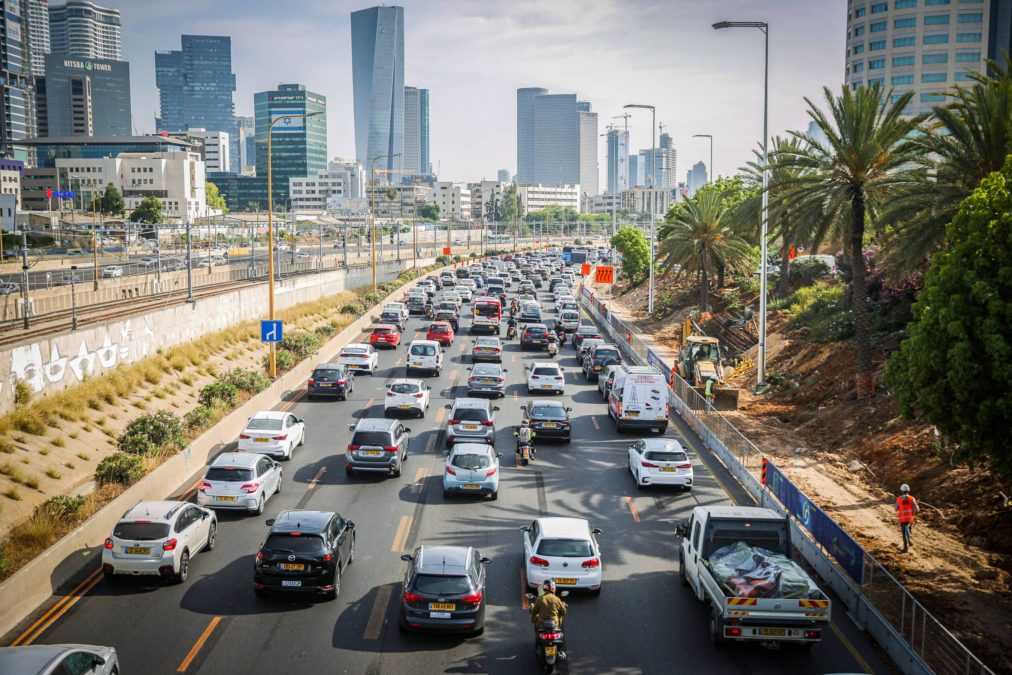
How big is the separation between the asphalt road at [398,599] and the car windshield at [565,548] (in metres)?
0.93

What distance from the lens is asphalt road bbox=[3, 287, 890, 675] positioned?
13.8m

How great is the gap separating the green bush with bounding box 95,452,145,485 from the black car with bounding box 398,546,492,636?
1089cm

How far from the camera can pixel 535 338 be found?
50.7 m

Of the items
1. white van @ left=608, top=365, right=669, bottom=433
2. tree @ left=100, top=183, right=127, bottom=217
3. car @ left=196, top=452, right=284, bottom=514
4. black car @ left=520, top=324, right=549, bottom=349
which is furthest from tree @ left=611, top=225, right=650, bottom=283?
tree @ left=100, top=183, right=127, bottom=217

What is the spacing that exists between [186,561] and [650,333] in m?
45.6

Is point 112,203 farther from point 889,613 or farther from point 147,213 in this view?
point 889,613

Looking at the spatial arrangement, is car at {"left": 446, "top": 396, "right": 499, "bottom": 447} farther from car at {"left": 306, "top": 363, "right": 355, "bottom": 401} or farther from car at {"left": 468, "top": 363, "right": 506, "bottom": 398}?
car at {"left": 306, "top": 363, "right": 355, "bottom": 401}

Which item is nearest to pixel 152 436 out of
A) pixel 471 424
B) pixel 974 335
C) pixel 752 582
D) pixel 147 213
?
pixel 471 424

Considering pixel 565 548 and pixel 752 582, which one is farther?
pixel 565 548

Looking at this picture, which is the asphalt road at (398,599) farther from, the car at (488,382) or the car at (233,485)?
the car at (488,382)

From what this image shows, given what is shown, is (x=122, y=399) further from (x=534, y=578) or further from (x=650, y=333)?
(x=650, y=333)

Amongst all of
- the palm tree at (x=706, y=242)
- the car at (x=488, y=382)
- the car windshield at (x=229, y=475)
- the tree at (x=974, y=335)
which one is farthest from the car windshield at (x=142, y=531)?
the palm tree at (x=706, y=242)

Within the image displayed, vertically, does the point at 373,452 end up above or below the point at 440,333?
below

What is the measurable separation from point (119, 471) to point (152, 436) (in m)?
3.15
